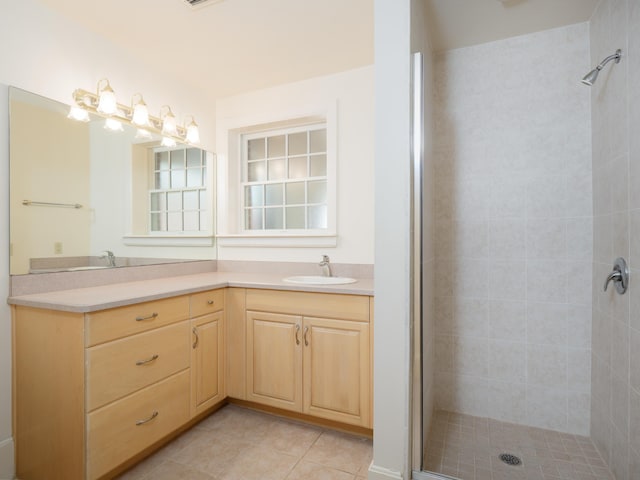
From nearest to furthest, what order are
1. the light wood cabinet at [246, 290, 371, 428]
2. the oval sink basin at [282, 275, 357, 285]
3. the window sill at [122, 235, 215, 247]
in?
the light wood cabinet at [246, 290, 371, 428] → the window sill at [122, 235, 215, 247] → the oval sink basin at [282, 275, 357, 285]

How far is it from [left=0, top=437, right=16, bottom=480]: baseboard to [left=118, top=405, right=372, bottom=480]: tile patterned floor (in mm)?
525

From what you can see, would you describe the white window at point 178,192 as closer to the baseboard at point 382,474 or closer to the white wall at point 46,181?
the white wall at point 46,181

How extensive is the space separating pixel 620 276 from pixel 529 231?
1.95 ft

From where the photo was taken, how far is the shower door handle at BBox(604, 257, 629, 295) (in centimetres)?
144

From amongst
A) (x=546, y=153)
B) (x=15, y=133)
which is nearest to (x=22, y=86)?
(x=15, y=133)

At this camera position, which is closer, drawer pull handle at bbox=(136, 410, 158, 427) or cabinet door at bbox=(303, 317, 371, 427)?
drawer pull handle at bbox=(136, 410, 158, 427)

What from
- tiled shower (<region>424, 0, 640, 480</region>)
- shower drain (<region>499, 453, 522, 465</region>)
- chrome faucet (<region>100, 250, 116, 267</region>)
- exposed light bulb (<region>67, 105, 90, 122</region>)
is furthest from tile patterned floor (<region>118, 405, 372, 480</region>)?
exposed light bulb (<region>67, 105, 90, 122</region>)

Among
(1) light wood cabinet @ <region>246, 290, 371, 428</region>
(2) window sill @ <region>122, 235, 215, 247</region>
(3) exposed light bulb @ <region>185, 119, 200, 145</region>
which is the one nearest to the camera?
(1) light wood cabinet @ <region>246, 290, 371, 428</region>

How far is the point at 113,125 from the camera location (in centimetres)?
212

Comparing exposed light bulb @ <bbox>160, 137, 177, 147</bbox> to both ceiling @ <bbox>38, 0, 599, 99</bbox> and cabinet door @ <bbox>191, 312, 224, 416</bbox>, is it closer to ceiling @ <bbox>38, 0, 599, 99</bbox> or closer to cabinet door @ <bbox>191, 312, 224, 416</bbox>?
ceiling @ <bbox>38, 0, 599, 99</bbox>

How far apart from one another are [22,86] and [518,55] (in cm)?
272

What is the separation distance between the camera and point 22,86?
1.71 meters

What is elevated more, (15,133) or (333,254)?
(15,133)

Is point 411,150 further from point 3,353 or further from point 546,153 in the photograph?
point 3,353
